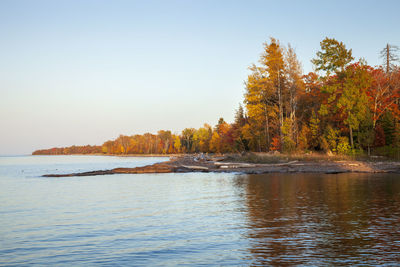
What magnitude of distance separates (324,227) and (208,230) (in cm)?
392

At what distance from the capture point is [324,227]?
1154 cm

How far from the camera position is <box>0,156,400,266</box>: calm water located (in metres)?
8.69

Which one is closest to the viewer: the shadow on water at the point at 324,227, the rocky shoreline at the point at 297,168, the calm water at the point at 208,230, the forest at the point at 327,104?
the shadow on water at the point at 324,227

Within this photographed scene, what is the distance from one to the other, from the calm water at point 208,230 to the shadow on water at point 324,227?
0.03 meters

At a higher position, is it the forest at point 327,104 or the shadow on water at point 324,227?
the forest at point 327,104

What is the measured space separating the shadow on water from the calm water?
1.0 inches

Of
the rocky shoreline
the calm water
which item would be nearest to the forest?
the rocky shoreline

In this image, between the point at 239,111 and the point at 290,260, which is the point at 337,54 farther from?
the point at 290,260

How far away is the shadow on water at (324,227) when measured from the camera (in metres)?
8.43

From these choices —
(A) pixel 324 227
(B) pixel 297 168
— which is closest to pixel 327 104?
(B) pixel 297 168

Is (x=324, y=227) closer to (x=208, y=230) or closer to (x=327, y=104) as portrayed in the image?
(x=208, y=230)

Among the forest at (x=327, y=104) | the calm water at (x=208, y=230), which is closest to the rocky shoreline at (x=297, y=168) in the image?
the forest at (x=327, y=104)

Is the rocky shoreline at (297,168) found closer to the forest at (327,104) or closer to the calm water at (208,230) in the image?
the forest at (327,104)

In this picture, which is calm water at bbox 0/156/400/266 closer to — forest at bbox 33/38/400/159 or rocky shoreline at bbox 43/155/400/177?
rocky shoreline at bbox 43/155/400/177
